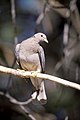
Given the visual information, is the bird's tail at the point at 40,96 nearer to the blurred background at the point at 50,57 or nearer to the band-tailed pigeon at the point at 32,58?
the band-tailed pigeon at the point at 32,58

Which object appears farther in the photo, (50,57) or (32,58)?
(50,57)

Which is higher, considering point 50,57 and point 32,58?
point 32,58

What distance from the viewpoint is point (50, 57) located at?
12.9 feet

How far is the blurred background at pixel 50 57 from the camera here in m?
3.32

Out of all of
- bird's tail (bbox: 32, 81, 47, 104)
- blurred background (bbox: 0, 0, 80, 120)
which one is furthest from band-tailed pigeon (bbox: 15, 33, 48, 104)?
blurred background (bbox: 0, 0, 80, 120)

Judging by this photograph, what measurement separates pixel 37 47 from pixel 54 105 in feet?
4.14

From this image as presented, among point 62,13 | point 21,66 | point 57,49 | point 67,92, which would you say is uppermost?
point 21,66

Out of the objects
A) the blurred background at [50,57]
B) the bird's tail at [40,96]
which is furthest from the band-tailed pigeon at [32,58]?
the blurred background at [50,57]

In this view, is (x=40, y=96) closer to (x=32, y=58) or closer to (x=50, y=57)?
(x=32, y=58)

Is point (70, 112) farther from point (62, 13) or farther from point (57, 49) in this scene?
point (62, 13)

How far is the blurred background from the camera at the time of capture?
3324mm

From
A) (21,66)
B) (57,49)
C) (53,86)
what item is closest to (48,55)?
(57,49)

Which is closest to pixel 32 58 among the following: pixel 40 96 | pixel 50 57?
pixel 40 96

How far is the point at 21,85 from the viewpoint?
12.2 ft
